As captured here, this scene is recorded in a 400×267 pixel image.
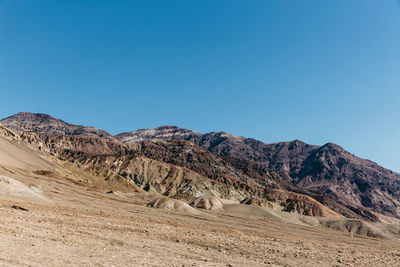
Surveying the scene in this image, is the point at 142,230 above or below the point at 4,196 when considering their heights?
above

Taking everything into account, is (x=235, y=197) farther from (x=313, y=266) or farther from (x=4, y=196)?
(x=313, y=266)

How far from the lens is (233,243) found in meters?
19.6

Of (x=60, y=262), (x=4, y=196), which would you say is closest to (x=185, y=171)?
(x=4, y=196)

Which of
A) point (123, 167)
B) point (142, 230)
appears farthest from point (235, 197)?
point (142, 230)

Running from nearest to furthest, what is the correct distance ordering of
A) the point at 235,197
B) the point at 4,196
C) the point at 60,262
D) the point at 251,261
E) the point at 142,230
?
the point at 60,262 → the point at 251,261 → the point at 142,230 → the point at 4,196 → the point at 235,197

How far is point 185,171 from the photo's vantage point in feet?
462

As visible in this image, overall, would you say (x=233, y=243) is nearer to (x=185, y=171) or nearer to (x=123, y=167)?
(x=185, y=171)

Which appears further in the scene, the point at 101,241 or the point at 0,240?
the point at 101,241

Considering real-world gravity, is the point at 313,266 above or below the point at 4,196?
above

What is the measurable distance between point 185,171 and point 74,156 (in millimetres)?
62682

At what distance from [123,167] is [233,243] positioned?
133 m

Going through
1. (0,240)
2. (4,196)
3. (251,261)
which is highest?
(251,261)

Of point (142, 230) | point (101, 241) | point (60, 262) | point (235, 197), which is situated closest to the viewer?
point (60, 262)

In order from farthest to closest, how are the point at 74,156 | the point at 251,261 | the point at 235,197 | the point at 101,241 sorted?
the point at 74,156 < the point at 235,197 < the point at 101,241 < the point at 251,261
